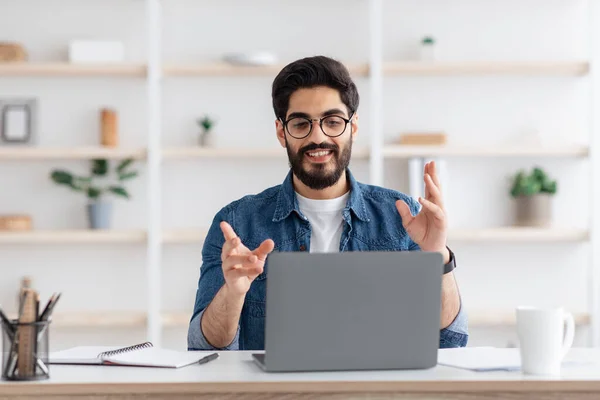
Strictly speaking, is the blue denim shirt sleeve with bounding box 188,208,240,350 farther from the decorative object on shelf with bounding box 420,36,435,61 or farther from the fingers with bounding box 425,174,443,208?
the decorative object on shelf with bounding box 420,36,435,61

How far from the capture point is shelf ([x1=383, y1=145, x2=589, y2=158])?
12.5 feet

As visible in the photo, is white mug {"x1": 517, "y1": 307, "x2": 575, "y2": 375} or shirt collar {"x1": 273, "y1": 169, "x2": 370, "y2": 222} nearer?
white mug {"x1": 517, "y1": 307, "x2": 575, "y2": 375}

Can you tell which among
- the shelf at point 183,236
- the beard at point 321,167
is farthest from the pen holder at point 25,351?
the shelf at point 183,236

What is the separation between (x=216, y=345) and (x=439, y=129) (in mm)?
2346

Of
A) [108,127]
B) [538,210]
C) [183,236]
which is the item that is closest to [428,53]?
[538,210]

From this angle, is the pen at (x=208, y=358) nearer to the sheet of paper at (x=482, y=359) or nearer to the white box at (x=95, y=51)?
the sheet of paper at (x=482, y=359)

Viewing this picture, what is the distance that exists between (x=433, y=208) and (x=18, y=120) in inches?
109

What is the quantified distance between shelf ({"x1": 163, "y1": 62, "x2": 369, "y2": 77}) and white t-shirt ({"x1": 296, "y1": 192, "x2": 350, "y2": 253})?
163cm

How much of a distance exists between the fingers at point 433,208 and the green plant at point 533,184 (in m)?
2.18

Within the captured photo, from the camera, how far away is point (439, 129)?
406cm

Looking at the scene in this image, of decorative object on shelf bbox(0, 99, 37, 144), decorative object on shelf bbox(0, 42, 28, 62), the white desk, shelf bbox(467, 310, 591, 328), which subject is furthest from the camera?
decorative object on shelf bbox(0, 99, 37, 144)

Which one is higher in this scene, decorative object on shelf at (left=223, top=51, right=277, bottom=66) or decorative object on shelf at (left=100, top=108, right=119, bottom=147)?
decorative object on shelf at (left=223, top=51, right=277, bottom=66)

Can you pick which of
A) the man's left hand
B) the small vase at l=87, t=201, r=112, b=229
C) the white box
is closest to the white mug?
the man's left hand

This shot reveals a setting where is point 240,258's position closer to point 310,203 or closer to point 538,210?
point 310,203
